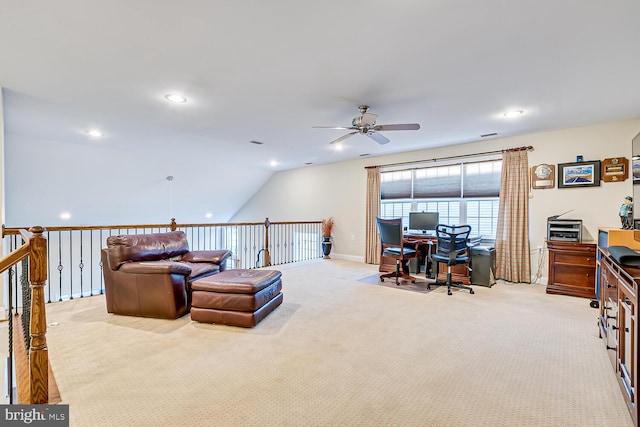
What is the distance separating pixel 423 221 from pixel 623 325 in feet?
12.1

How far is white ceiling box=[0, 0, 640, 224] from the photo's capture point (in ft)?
6.37

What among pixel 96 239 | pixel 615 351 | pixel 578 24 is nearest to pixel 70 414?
pixel 615 351

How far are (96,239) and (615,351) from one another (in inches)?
382

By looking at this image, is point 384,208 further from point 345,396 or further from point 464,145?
point 345,396

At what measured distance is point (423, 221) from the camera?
553 cm

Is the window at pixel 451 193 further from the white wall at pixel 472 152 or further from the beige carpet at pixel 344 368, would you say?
the beige carpet at pixel 344 368

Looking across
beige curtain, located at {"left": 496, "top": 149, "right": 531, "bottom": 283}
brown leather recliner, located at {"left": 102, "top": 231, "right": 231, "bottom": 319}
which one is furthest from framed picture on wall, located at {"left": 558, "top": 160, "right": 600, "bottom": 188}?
brown leather recliner, located at {"left": 102, "top": 231, "right": 231, "bottom": 319}

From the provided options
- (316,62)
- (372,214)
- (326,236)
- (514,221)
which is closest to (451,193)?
(514,221)

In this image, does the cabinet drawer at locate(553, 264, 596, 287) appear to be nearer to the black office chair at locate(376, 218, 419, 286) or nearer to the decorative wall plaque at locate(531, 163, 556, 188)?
the decorative wall plaque at locate(531, 163, 556, 188)

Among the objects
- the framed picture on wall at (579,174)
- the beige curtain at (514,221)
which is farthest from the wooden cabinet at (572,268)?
the framed picture on wall at (579,174)

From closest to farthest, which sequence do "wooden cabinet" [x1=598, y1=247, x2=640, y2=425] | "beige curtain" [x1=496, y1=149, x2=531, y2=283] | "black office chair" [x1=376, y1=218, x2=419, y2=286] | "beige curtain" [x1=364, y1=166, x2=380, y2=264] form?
"wooden cabinet" [x1=598, y1=247, x2=640, y2=425]
"black office chair" [x1=376, y1=218, x2=419, y2=286]
"beige curtain" [x1=496, y1=149, x2=531, y2=283]
"beige curtain" [x1=364, y1=166, x2=380, y2=264]

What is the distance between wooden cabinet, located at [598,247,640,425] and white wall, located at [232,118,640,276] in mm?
2460

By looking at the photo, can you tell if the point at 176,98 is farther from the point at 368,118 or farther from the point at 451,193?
the point at 451,193

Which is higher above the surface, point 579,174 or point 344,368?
point 579,174
